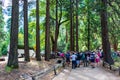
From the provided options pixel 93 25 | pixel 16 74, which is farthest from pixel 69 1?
pixel 16 74

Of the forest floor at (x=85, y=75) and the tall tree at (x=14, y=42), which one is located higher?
the tall tree at (x=14, y=42)

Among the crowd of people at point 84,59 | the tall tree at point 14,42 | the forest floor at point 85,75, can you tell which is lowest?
the forest floor at point 85,75

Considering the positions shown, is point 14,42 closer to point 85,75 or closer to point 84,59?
point 85,75

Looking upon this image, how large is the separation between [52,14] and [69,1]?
372 inches

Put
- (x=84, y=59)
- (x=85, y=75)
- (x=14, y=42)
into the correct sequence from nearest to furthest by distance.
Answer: (x=14, y=42), (x=85, y=75), (x=84, y=59)

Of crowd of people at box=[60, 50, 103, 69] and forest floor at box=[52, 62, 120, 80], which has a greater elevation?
crowd of people at box=[60, 50, 103, 69]

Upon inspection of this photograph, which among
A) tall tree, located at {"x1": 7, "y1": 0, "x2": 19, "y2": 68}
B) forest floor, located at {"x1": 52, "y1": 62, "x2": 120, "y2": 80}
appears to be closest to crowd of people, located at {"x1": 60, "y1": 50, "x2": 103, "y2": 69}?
forest floor, located at {"x1": 52, "y1": 62, "x2": 120, "y2": 80}

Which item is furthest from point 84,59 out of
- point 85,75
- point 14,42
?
point 14,42

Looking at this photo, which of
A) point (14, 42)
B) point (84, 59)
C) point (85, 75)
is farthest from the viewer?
point (84, 59)

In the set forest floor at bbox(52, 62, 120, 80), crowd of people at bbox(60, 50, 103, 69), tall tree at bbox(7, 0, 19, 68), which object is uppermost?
tall tree at bbox(7, 0, 19, 68)

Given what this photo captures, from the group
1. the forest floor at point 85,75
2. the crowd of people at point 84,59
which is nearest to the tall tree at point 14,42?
the forest floor at point 85,75

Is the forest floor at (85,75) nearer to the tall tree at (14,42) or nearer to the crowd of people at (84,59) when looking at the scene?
the tall tree at (14,42)

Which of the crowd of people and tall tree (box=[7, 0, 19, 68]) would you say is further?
the crowd of people

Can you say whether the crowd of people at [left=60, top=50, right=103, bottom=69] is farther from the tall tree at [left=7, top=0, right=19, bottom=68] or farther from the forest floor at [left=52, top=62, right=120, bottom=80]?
the tall tree at [left=7, top=0, right=19, bottom=68]
